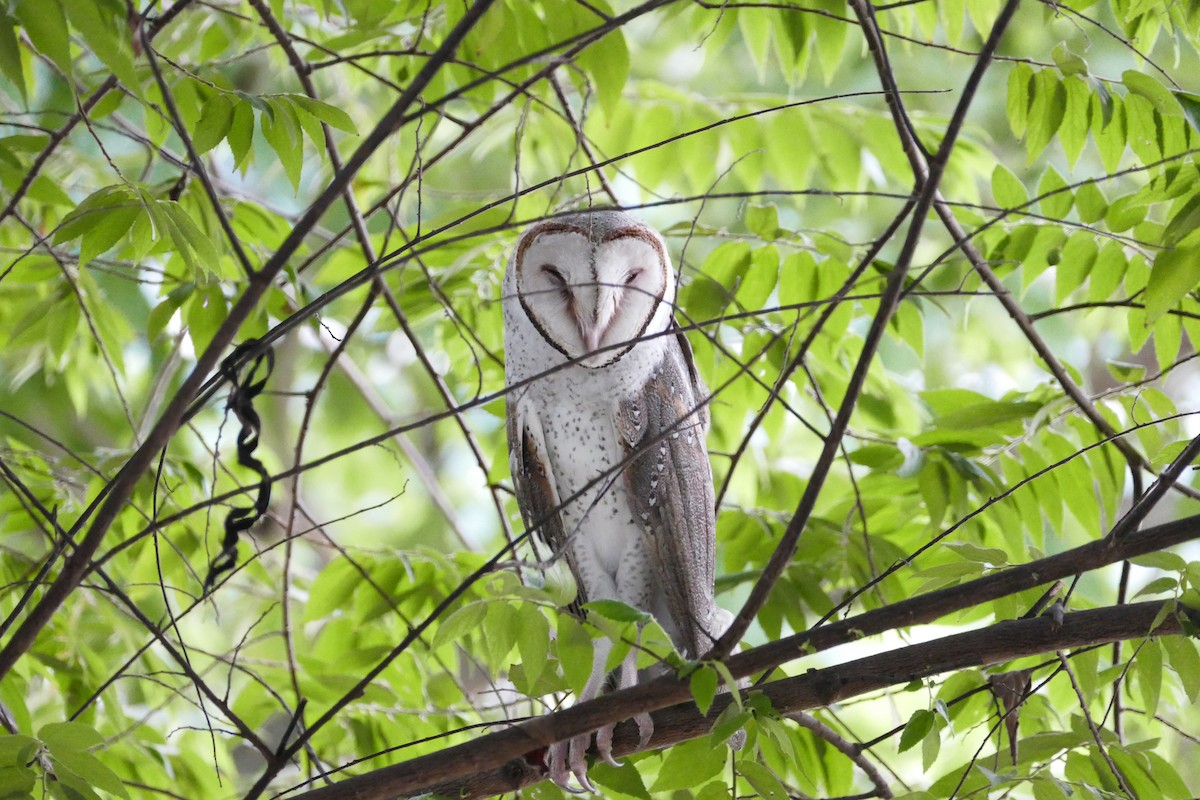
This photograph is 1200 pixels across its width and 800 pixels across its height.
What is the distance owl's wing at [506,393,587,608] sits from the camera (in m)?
2.06

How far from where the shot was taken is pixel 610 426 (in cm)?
198

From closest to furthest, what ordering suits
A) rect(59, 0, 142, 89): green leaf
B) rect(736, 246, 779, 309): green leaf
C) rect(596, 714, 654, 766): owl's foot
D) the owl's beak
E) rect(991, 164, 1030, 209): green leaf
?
rect(59, 0, 142, 89): green leaf → rect(596, 714, 654, 766): owl's foot → the owl's beak → rect(991, 164, 1030, 209): green leaf → rect(736, 246, 779, 309): green leaf

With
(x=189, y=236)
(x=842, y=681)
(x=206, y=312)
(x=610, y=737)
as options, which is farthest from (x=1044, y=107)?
(x=206, y=312)

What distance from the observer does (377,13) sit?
2266mm

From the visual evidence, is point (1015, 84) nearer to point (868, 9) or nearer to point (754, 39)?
point (868, 9)

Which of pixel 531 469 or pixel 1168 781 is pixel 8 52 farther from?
pixel 1168 781

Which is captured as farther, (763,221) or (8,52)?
(763,221)

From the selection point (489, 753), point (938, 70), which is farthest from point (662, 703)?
point (938, 70)

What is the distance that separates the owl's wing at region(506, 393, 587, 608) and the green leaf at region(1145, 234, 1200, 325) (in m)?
1.07

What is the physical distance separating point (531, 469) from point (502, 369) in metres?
0.54

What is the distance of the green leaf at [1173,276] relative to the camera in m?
1.57

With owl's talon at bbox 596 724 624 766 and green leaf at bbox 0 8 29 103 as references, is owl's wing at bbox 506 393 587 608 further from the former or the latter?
green leaf at bbox 0 8 29 103

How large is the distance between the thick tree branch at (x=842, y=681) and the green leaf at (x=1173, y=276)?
0.50 meters

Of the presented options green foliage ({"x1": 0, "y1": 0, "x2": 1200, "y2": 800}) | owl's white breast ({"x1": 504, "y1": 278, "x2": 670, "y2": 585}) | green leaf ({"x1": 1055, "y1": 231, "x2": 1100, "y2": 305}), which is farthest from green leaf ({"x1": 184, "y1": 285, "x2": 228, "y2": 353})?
green leaf ({"x1": 1055, "y1": 231, "x2": 1100, "y2": 305})
